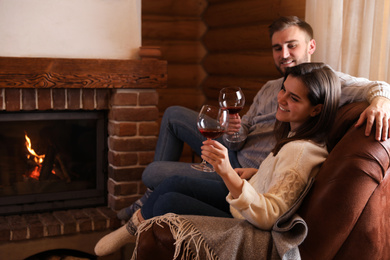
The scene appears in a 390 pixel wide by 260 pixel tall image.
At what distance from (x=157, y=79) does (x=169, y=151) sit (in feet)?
1.78

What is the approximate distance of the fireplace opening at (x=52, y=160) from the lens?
2.92 m

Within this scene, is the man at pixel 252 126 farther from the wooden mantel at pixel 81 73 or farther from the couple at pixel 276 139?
the wooden mantel at pixel 81 73

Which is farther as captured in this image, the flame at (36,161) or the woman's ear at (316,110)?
the flame at (36,161)

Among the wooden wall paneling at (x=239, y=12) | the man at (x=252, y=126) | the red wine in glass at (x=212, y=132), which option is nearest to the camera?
the red wine in glass at (x=212, y=132)

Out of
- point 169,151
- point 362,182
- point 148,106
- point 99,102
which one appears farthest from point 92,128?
point 362,182

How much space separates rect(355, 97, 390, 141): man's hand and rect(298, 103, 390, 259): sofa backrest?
23 millimetres

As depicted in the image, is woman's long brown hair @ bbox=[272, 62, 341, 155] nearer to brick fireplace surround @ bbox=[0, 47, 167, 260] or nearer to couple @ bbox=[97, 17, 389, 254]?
couple @ bbox=[97, 17, 389, 254]

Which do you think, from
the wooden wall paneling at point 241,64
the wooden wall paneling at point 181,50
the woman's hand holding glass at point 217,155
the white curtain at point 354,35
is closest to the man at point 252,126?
the white curtain at point 354,35

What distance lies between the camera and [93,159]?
312 cm

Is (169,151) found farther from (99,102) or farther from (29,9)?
(29,9)

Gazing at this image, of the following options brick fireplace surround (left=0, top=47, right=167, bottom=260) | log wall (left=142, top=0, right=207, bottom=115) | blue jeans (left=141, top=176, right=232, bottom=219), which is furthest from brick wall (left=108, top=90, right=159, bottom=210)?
log wall (left=142, top=0, right=207, bottom=115)

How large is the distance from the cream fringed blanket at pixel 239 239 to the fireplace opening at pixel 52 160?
167cm

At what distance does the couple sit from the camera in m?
1.45

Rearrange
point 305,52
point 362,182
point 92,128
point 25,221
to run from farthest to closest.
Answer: point 92,128 → point 25,221 → point 305,52 → point 362,182
